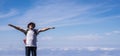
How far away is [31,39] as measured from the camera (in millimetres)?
25297

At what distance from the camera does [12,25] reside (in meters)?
25.5

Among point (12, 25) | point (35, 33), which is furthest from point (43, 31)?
point (12, 25)

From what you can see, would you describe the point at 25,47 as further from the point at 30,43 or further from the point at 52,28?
the point at 52,28

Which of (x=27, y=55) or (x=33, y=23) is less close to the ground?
(x=33, y=23)

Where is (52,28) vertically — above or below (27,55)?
above

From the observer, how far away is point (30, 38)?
997 inches

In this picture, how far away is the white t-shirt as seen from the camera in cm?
2531

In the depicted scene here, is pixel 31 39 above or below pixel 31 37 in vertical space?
below

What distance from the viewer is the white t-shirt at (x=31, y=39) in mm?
25312

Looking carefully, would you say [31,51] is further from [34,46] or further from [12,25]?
[12,25]

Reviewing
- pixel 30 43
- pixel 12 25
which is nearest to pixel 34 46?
pixel 30 43

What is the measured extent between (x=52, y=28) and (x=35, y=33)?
4.16 ft

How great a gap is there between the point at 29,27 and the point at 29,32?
1.30ft

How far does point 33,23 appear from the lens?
25.4 metres
